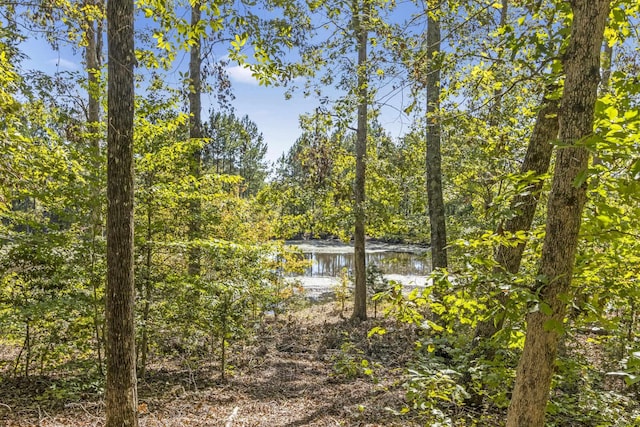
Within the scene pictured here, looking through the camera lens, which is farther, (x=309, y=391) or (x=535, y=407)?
(x=309, y=391)

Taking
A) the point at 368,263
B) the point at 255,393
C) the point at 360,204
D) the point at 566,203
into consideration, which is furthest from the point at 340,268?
the point at 566,203

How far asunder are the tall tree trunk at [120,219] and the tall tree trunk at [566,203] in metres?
3.14

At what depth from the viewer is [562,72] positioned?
2.19 m

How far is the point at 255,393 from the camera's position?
19.3 feet

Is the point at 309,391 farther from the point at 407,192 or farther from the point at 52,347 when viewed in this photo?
the point at 407,192

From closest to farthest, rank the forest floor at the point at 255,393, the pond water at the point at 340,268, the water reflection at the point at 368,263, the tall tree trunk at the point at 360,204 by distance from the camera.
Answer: the forest floor at the point at 255,393 → the tall tree trunk at the point at 360,204 → the pond water at the point at 340,268 → the water reflection at the point at 368,263

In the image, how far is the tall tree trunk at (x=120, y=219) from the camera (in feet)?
10.5

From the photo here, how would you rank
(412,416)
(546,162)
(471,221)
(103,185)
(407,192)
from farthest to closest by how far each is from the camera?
(407,192) → (471,221) → (103,185) → (412,416) → (546,162)

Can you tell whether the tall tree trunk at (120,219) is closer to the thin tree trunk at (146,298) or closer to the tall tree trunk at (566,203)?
the thin tree trunk at (146,298)

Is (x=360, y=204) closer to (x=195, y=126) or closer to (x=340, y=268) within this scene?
(x=195, y=126)

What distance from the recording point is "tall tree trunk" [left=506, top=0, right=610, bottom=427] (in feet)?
6.07

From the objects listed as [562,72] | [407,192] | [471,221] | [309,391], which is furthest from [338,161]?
[562,72]

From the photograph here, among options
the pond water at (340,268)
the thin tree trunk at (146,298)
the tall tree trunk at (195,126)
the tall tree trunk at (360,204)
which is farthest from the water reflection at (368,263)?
the thin tree trunk at (146,298)

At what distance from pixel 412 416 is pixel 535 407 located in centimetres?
293
